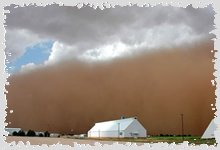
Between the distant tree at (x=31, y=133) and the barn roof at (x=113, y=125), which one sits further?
the barn roof at (x=113, y=125)

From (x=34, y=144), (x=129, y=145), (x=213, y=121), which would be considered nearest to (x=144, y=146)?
(x=129, y=145)

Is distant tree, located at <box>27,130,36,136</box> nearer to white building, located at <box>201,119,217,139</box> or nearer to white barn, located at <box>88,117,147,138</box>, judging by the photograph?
white barn, located at <box>88,117,147,138</box>

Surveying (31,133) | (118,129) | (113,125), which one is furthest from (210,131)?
(118,129)

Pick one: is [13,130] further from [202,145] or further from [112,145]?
[202,145]

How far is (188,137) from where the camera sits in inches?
361

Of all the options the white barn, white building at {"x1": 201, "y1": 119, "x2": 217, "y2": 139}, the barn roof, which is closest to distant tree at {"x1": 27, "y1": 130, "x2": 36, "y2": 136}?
the white barn

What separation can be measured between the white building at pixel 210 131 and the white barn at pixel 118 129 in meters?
2.89

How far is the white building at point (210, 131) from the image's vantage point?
319 inches

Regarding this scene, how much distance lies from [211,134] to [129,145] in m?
2.56

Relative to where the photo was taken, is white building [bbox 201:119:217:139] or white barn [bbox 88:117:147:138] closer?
white building [bbox 201:119:217:139]

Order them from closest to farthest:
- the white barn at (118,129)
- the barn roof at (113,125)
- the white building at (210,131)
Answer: the white building at (210,131), the barn roof at (113,125), the white barn at (118,129)

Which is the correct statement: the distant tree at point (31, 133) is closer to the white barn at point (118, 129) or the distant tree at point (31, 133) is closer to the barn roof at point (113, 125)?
the white barn at point (118, 129)

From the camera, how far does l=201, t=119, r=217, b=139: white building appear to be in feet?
26.6

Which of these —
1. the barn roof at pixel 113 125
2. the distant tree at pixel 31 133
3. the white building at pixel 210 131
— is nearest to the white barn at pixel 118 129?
the barn roof at pixel 113 125
